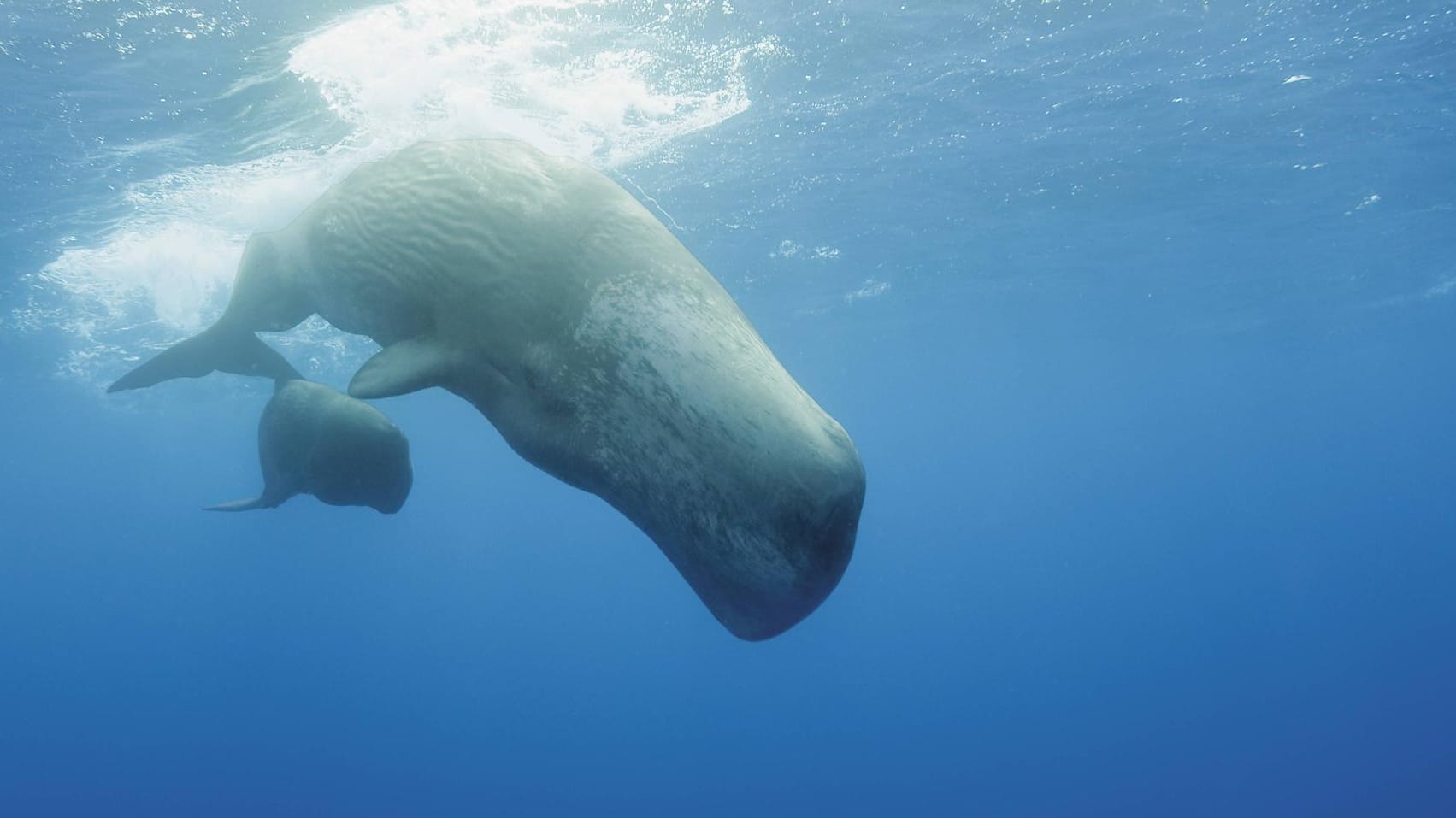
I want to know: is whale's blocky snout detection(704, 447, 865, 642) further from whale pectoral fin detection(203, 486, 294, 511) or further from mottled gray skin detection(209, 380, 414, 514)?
whale pectoral fin detection(203, 486, 294, 511)

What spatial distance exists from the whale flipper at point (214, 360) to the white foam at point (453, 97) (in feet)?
28.4

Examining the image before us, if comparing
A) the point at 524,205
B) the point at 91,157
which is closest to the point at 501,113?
the point at 91,157

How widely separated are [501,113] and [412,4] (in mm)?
3233

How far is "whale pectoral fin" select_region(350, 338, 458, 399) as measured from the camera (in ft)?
8.55

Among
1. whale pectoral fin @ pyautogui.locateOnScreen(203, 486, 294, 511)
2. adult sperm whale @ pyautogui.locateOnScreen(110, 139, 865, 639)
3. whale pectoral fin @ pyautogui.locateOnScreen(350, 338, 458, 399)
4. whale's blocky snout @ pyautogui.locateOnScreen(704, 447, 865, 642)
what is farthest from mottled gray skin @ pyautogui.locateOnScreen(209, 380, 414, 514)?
whale's blocky snout @ pyautogui.locateOnScreen(704, 447, 865, 642)

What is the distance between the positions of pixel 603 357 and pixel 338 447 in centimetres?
175

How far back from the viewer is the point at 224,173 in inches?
626

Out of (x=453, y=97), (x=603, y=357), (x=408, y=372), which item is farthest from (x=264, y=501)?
(x=453, y=97)

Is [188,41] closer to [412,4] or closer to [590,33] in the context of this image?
[412,4]

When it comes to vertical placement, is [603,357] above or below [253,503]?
above

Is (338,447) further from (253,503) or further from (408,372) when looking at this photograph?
(253,503)

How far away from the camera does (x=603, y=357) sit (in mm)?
2381

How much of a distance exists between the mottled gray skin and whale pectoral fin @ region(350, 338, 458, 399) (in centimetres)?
79

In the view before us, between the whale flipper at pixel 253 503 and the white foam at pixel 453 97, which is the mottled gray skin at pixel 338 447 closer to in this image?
the whale flipper at pixel 253 503
